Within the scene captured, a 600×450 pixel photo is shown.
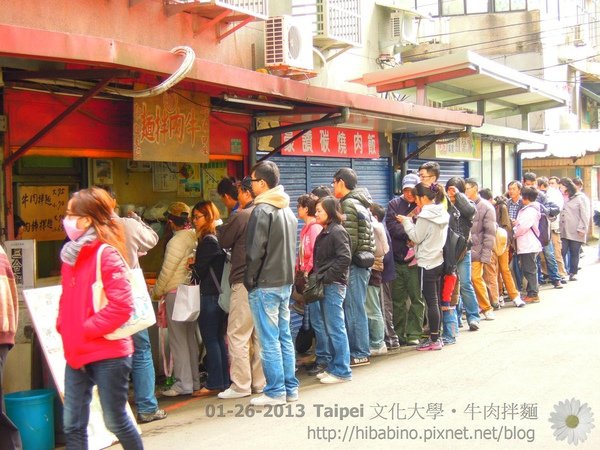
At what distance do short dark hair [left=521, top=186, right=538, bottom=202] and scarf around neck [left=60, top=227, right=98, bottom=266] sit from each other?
10.5m

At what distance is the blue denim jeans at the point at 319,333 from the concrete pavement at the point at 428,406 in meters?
0.30

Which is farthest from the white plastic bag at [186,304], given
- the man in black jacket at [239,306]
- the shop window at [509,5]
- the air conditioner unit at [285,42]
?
the shop window at [509,5]

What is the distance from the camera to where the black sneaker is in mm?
7316

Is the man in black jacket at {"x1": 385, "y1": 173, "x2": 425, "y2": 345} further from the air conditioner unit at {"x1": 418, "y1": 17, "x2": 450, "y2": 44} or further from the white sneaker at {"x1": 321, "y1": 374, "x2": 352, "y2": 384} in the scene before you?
the air conditioner unit at {"x1": 418, "y1": 17, "x2": 450, "y2": 44}

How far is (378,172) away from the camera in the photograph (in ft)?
48.0

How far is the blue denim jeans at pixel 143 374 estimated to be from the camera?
284 inches

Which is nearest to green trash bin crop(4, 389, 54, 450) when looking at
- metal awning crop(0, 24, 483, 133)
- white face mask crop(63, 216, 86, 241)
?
white face mask crop(63, 216, 86, 241)

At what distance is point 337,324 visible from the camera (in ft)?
28.1

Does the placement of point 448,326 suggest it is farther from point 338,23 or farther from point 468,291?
point 338,23

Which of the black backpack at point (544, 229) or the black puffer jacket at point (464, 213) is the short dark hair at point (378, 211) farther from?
the black backpack at point (544, 229)

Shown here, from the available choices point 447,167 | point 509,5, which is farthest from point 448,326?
point 509,5

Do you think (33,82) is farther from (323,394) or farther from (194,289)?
(323,394)

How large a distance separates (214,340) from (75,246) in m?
3.38

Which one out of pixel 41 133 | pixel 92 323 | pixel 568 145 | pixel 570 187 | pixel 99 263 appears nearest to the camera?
pixel 92 323
